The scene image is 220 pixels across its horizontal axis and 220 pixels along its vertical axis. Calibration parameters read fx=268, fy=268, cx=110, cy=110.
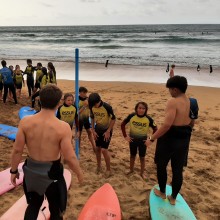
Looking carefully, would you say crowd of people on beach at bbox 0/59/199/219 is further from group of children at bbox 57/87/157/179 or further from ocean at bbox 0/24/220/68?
ocean at bbox 0/24/220/68

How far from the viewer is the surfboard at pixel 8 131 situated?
7263 mm

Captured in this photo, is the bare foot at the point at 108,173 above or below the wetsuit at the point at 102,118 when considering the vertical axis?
below

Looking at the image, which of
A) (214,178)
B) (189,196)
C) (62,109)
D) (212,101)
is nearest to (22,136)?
(62,109)

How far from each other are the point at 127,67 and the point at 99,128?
59.8 feet

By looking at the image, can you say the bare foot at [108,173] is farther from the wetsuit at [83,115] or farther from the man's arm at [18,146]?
the man's arm at [18,146]

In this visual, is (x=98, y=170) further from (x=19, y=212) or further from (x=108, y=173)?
(x=19, y=212)

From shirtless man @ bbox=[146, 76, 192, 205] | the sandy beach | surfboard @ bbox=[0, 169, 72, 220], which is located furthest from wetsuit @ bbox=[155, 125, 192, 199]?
surfboard @ bbox=[0, 169, 72, 220]

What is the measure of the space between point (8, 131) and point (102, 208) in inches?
180

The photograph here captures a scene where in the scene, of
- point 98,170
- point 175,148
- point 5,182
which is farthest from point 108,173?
point 175,148

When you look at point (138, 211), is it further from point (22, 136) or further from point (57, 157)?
point (22, 136)

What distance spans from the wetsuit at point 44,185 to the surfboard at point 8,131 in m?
4.52

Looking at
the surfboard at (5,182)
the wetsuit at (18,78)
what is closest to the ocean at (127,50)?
the wetsuit at (18,78)

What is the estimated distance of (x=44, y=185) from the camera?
9.23 ft

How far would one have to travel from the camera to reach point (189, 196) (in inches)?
192
